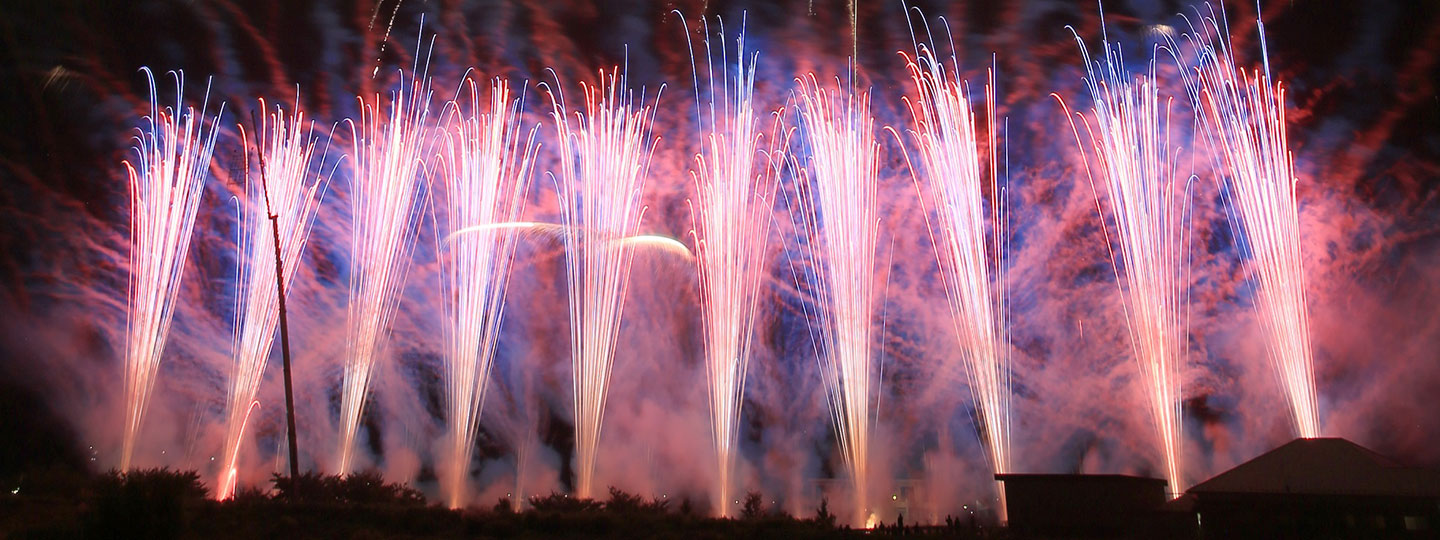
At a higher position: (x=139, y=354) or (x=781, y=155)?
(x=781, y=155)

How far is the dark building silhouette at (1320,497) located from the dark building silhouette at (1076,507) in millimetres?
1542

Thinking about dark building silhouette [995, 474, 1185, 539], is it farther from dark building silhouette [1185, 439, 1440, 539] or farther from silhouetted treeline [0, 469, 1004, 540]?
silhouetted treeline [0, 469, 1004, 540]

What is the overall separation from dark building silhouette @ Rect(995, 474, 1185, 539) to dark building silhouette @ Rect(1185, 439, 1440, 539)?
154 cm

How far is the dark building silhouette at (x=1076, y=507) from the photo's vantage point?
1839cm

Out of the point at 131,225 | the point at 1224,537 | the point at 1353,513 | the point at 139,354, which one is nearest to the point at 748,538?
the point at 1224,537

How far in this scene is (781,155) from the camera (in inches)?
930

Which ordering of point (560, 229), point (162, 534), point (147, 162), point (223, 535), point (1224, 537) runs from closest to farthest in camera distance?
point (162, 534), point (223, 535), point (1224, 537), point (147, 162), point (560, 229)

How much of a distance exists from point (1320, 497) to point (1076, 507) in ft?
14.3

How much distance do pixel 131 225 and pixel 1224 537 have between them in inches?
1091

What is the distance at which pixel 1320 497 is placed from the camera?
17.5 metres

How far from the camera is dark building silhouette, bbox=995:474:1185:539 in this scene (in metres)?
18.4

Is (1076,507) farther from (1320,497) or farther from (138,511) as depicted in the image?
(138,511)

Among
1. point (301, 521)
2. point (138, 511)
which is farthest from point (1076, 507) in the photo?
point (138, 511)

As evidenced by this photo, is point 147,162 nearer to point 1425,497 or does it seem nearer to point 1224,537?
point 1224,537
